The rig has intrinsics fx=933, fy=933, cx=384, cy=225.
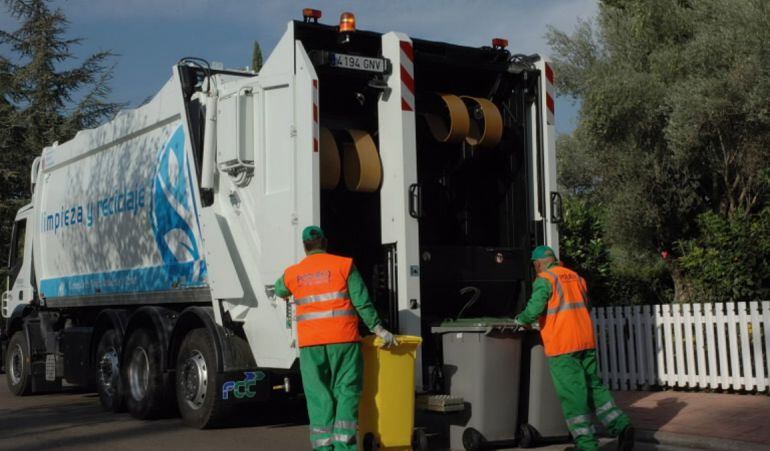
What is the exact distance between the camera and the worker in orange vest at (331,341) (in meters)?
6.08

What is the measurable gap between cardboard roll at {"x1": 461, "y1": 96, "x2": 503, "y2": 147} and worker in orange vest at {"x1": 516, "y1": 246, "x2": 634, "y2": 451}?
155cm

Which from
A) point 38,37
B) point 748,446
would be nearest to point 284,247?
point 748,446

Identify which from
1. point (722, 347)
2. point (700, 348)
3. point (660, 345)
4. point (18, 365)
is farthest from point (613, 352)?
point (18, 365)

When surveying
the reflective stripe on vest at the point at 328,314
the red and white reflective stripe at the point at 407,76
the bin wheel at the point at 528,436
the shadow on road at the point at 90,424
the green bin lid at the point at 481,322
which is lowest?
the shadow on road at the point at 90,424

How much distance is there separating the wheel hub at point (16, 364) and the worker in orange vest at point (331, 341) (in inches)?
292

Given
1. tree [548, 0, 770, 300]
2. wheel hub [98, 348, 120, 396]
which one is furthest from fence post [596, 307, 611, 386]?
wheel hub [98, 348, 120, 396]

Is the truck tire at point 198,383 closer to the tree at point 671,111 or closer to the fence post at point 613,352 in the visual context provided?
the fence post at point 613,352

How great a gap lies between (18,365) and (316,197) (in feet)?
24.6

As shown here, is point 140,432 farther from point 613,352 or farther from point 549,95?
point 613,352

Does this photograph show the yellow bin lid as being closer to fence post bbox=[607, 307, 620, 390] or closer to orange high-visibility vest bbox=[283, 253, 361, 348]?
orange high-visibility vest bbox=[283, 253, 361, 348]

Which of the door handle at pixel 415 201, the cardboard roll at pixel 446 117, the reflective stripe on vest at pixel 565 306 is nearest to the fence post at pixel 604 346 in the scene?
the cardboard roll at pixel 446 117

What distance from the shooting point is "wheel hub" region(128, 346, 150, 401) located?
356 inches

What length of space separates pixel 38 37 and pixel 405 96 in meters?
20.3

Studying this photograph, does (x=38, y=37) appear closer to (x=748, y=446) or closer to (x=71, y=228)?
(x=71, y=228)
